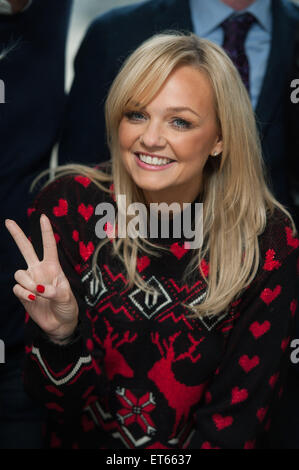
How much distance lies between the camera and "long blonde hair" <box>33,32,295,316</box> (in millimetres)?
1430

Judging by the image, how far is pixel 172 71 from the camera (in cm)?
142

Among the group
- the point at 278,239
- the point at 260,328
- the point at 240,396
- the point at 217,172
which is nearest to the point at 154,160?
the point at 217,172

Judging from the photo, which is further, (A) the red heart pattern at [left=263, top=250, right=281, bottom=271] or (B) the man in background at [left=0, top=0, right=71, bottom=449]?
(B) the man in background at [left=0, top=0, right=71, bottom=449]

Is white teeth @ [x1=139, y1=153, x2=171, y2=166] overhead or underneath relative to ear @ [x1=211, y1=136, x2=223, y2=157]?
underneath

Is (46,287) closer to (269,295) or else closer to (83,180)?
(83,180)

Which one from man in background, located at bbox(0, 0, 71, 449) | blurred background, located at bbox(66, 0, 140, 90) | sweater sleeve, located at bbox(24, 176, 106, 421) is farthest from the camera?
blurred background, located at bbox(66, 0, 140, 90)

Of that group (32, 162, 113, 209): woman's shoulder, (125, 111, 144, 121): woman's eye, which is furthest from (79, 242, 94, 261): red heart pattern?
(125, 111, 144, 121): woman's eye

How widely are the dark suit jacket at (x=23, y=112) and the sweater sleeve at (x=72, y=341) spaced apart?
165 mm

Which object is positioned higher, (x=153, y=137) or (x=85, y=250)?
(x=153, y=137)

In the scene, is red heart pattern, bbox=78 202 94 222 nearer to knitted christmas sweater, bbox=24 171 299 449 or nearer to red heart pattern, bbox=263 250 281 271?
knitted christmas sweater, bbox=24 171 299 449

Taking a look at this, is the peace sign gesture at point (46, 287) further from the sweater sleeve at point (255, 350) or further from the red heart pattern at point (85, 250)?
the sweater sleeve at point (255, 350)

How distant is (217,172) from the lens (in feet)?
5.20

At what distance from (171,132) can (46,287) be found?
0.44 m

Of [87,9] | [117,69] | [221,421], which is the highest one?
[87,9]
